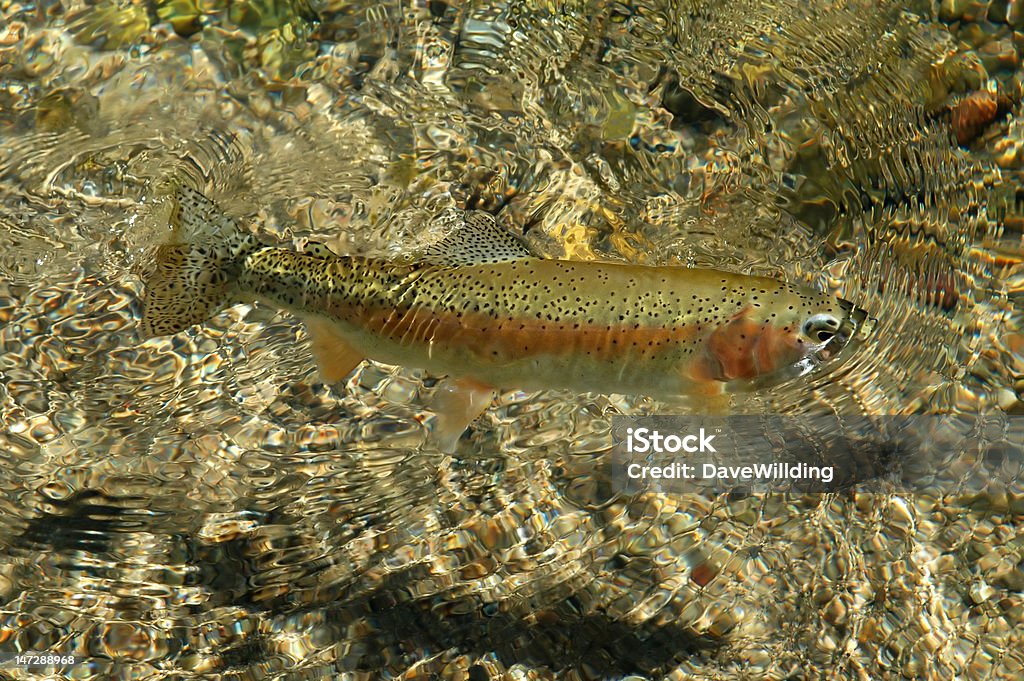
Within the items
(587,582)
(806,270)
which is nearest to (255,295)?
(587,582)

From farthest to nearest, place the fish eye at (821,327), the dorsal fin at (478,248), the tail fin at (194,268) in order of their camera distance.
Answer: the tail fin at (194,268) < the dorsal fin at (478,248) < the fish eye at (821,327)

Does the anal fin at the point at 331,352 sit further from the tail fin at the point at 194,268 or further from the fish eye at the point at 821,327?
the fish eye at the point at 821,327

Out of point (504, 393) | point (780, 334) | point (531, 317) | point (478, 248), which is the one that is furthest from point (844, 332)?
point (504, 393)

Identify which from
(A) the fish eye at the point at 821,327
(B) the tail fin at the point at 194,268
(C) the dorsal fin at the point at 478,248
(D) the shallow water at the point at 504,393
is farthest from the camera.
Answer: (B) the tail fin at the point at 194,268

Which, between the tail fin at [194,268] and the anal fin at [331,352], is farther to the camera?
the tail fin at [194,268]

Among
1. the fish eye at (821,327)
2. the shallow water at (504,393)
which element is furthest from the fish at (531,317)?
the shallow water at (504,393)

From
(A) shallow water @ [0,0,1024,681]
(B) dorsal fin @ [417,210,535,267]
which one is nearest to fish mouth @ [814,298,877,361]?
(A) shallow water @ [0,0,1024,681]

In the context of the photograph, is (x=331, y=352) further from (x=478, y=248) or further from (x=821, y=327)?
(x=821, y=327)

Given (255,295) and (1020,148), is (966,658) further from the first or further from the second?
(255,295)
